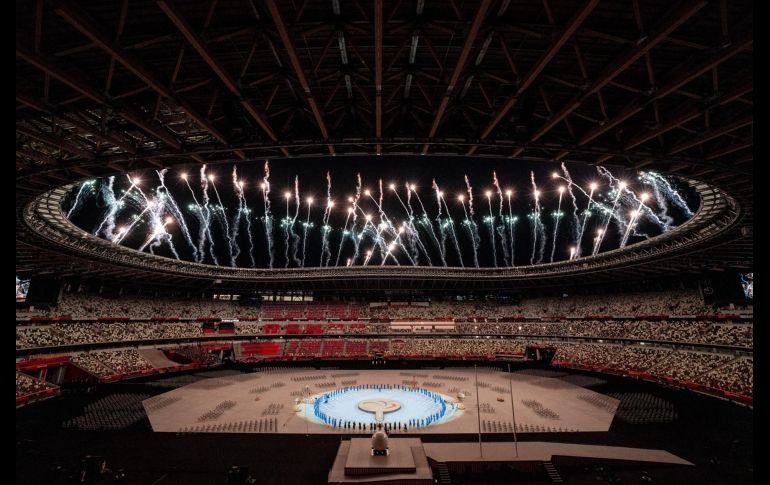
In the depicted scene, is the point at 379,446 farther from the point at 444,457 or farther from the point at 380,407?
the point at 380,407

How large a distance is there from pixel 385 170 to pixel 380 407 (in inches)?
1144

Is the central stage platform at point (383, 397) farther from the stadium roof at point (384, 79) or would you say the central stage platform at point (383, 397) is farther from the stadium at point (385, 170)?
the stadium roof at point (384, 79)

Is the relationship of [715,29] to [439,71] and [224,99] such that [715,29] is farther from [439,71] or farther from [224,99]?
[224,99]

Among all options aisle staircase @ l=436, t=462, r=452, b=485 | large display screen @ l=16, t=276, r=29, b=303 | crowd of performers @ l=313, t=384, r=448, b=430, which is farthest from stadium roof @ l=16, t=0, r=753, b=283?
large display screen @ l=16, t=276, r=29, b=303

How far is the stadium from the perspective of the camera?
31.0 ft

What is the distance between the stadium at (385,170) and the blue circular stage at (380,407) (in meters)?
0.38

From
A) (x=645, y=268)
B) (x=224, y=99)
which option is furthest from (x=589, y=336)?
(x=224, y=99)

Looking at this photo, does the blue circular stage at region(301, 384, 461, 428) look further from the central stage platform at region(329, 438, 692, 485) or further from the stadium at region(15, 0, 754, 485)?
the central stage platform at region(329, 438, 692, 485)

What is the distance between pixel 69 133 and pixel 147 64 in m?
7.08

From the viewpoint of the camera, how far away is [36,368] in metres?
34.3

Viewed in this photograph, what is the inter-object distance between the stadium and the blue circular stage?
0.38m

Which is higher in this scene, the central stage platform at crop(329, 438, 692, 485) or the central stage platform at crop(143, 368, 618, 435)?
the central stage platform at crop(329, 438, 692, 485)

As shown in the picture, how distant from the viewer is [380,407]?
3222 centimetres

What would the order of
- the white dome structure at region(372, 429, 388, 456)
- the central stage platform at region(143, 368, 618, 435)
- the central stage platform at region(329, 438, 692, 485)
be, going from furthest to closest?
the central stage platform at region(143, 368, 618, 435) < the white dome structure at region(372, 429, 388, 456) < the central stage platform at region(329, 438, 692, 485)
